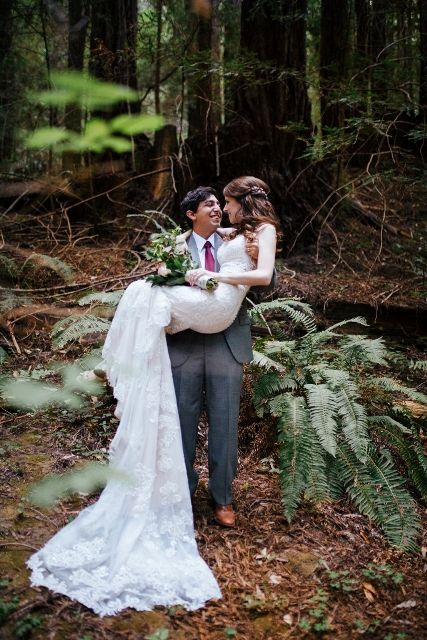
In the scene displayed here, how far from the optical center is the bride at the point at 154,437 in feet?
9.36

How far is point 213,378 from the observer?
333 cm

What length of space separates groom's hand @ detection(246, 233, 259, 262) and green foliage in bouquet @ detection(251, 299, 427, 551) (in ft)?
3.84

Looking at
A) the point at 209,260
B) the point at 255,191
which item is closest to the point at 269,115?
the point at 255,191

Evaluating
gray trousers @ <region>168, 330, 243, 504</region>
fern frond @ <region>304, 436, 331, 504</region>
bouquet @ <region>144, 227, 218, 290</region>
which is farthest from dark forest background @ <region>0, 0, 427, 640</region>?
bouquet @ <region>144, 227, 218, 290</region>

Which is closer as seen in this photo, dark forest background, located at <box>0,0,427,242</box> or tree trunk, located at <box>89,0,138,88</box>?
dark forest background, located at <box>0,0,427,242</box>

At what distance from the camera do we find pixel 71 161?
8.38 meters

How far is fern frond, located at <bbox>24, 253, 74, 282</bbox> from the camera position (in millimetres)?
6441

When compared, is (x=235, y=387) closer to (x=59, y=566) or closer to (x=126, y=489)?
(x=126, y=489)

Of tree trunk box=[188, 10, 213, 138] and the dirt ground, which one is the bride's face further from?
tree trunk box=[188, 10, 213, 138]

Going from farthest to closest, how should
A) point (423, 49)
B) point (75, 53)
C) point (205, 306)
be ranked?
point (423, 49) < point (75, 53) < point (205, 306)

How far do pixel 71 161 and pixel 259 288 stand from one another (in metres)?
5.83

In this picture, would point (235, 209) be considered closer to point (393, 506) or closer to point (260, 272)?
point (260, 272)

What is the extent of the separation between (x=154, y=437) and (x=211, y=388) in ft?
1.56

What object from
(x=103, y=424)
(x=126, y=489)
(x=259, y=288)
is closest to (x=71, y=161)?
(x=103, y=424)
